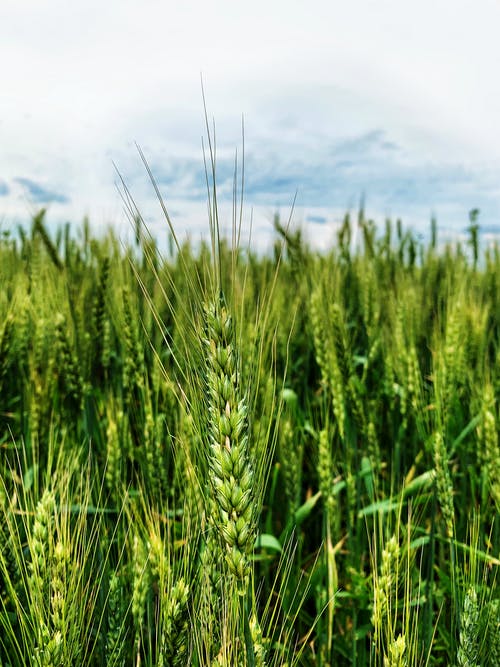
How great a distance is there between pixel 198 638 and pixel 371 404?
1.83m

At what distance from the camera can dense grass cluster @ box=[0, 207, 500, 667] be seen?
1103 mm

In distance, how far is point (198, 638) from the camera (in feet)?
3.81

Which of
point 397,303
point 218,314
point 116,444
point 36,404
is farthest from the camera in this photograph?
point 397,303

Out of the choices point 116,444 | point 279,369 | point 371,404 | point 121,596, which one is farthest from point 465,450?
point 121,596

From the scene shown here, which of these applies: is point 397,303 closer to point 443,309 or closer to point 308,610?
point 443,309

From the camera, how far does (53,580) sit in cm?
122

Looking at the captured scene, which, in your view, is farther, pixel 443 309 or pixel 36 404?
pixel 443 309

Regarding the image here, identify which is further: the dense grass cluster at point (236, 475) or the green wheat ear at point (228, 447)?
the dense grass cluster at point (236, 475)

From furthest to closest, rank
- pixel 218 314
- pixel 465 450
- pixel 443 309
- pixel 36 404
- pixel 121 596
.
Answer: pixel 443 309, pixel 465 450, pixel 36 404, pixel 121 596, pixel 218 314

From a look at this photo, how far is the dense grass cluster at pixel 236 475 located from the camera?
1103 mm

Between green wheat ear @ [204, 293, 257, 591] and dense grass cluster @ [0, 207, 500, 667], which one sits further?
dense grass cluster @ [0, 207, 500, 667]

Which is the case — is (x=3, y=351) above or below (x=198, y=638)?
above

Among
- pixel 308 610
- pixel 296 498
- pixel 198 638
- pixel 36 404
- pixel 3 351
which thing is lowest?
pixel 308 610

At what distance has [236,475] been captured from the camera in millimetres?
988
